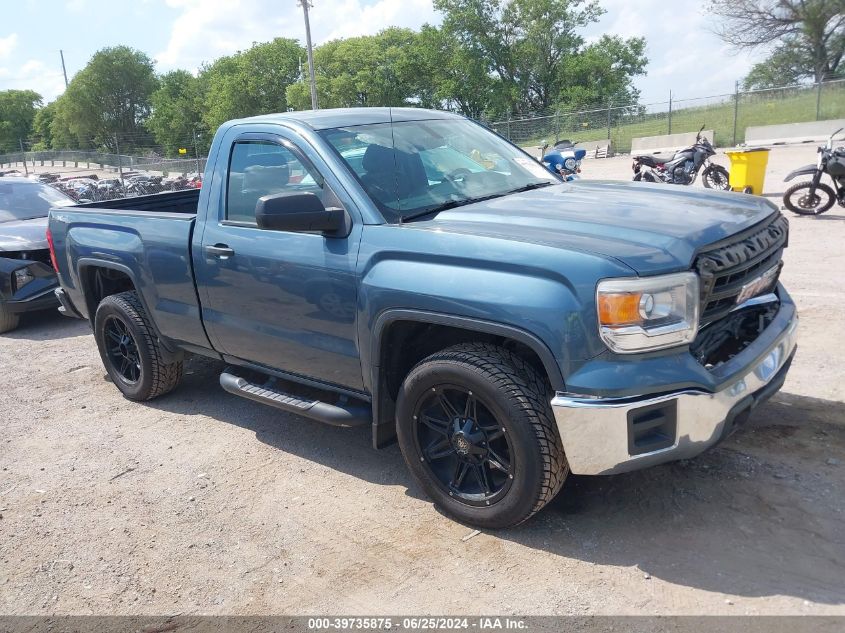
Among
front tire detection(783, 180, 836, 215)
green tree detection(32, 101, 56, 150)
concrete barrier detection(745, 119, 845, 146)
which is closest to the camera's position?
front tire detection(783, 180, 836, 215)

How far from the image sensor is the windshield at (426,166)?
3.89 m

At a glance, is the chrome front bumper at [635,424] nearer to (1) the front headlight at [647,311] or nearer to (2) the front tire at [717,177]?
(1) the front headlight at [647,311]

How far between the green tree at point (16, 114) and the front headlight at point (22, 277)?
114m

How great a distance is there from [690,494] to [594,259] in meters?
1.45

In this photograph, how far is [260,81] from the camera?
77.4m

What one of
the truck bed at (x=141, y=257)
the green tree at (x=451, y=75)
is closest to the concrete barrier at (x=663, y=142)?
the truck bed at (x=141, y=257)

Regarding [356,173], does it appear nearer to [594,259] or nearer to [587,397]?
[594,259]

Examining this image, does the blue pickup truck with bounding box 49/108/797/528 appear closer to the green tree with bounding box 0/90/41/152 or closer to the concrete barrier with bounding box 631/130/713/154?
the concrete barrier with bounding box 631/130/713/154

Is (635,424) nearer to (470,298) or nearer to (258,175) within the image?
(470,298)

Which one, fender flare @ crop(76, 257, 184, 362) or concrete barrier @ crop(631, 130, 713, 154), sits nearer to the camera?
fender flare @ crop(76, 257, 184, 362)

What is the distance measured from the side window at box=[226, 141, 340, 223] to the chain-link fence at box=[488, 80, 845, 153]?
27.4 m

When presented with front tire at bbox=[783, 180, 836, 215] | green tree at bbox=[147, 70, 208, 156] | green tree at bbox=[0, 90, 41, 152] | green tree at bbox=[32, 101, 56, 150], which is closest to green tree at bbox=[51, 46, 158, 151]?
green tree at bbox=[147, 70, 208, 156]

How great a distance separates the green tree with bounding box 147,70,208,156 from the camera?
85500 mm

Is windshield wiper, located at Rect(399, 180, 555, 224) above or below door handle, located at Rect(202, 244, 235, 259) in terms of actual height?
above
